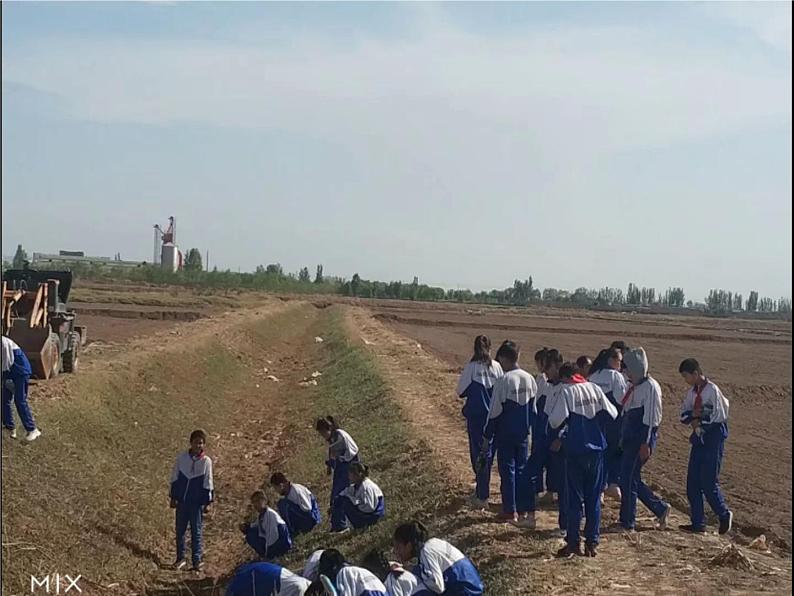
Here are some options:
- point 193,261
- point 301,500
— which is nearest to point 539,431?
point 301,500

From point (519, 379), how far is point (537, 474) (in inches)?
68.5

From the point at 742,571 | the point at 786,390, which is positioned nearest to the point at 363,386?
the point at 742,571

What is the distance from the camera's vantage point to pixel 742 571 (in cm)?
871

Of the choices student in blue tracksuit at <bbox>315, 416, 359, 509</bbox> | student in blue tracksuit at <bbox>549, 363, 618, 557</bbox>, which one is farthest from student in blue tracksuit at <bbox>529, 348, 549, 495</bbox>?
student in blue tracksuit at <bbox>315, 416, 359, 509</bbox>

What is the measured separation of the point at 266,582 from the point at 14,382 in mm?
7155

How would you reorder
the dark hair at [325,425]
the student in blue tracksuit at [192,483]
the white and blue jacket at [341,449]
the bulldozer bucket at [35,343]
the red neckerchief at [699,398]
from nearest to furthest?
the red neckerchief at [699,398] < the dark hair at [325,425] < the white and blue jacket at [341,449] < the student in blue tracksuit at [192,483] < the bulldozer bucket at [35,343]

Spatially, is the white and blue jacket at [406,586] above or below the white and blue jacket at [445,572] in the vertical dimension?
below

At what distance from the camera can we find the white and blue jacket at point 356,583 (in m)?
6.75

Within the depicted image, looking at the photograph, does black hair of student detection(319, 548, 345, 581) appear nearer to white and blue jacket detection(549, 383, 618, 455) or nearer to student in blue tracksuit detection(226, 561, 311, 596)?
student in blue tracksuit detection(226, 561, 311, 596)

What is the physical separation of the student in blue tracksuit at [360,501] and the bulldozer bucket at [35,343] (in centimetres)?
971

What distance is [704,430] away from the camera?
10.1 meters

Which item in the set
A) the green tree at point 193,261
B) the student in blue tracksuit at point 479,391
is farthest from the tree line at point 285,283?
the student in blue tracksuit at point 479,391

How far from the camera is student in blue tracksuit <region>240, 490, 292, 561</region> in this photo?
10367 millimetres

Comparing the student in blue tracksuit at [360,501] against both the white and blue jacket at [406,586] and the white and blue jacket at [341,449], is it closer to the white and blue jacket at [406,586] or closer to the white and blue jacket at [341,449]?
the white and blue jacket at [341,449]
